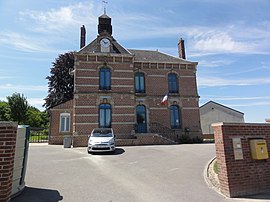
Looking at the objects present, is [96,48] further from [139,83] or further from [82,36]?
[139,83]

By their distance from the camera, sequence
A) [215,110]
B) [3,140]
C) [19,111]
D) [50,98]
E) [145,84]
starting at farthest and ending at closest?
[19,111] < [215,110] < [50,98] < [145,84] < [3,140]

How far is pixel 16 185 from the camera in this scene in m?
4.96

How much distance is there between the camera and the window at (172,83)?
2087 centimetres

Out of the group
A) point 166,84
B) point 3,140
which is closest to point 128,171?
point 3,140

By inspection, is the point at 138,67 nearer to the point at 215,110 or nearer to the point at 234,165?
the point at 234,165

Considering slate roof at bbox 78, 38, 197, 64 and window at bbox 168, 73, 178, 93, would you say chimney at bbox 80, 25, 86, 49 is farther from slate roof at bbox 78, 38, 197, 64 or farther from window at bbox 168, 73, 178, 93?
window at bbox 168, 73, 178, 93

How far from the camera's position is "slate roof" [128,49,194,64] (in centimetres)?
2120

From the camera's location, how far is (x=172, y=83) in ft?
68.8

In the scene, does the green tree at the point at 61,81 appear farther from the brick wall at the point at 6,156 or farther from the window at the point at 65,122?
the brick wall at the point at 6,156

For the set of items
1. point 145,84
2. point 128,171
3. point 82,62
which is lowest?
point 128,171

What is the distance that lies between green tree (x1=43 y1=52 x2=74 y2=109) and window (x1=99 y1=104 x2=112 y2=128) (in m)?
12.4

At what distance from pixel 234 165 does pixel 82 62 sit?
15.6 meters

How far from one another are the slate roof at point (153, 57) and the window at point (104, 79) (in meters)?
3.95

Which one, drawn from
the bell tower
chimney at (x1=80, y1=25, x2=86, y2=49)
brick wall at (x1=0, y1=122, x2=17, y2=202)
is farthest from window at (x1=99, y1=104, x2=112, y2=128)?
brick wall at (x1=0, y1=122, x2=17, y2=202)
